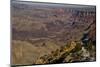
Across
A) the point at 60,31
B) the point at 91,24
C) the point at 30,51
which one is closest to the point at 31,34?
the point at 30,51

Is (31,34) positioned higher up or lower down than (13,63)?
higher up

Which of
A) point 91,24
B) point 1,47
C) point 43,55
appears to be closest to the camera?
point 1,47

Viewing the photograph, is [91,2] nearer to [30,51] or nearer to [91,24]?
[91,24]

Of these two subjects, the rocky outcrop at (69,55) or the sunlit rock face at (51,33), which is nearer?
the sunlit rock face at (51,33)

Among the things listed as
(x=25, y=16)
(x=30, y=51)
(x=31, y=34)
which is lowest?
(x=30, y=51)

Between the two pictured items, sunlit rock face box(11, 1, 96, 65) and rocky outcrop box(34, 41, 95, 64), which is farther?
rocky outcrop box(34, 41, 95, 64)

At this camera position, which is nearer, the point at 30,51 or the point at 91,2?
the point at 30,51

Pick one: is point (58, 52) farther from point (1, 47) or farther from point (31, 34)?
point (1, 47)

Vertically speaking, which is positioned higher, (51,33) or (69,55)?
(51,33)

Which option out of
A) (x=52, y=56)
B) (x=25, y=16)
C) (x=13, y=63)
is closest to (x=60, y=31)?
(x=52, y=56)

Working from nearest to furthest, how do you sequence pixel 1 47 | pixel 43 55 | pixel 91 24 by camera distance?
1. pixel 1 47
2. pixel 43 55
3. pixel 91 24
